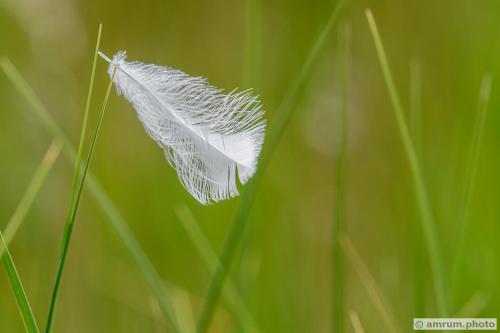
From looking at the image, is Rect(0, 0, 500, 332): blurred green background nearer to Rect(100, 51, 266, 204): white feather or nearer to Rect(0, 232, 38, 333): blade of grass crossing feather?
Rect(100, 51, 266, 204): white feather

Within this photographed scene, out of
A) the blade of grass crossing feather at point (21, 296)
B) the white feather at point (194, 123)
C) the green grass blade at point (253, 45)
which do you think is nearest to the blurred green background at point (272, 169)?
the green grass blade at point (253, 45)

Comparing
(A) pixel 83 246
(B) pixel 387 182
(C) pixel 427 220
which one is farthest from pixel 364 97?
(C) pixel 427 220

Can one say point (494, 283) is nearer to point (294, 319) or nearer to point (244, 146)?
point (294, 319)

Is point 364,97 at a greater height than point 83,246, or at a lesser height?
greater

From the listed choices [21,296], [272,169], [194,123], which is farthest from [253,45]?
[272,169]

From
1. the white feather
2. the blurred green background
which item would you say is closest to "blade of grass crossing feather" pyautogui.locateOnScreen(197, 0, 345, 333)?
the white feather

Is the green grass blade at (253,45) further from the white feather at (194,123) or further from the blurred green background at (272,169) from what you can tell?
the white feather at (194,123)
